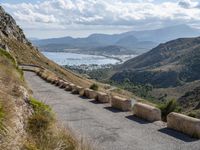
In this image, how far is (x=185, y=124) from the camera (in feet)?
47.1

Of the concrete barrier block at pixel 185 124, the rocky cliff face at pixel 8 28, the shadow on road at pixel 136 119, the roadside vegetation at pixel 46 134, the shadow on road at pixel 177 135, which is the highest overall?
the rocky cliff face at pixel 8 28

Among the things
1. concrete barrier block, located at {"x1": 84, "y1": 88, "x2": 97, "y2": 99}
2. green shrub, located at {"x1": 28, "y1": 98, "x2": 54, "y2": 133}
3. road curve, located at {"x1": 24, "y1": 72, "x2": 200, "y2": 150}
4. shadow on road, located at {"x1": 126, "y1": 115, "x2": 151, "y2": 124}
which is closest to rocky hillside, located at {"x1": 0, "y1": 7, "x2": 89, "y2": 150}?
green shrub, located at {"x1": 28, "y1": 98, "x2": 54, "y2": 133}

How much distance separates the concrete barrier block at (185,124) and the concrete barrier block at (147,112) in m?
1.47

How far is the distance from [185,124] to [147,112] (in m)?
3.27

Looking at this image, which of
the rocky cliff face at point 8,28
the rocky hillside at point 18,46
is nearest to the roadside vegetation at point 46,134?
the rocky hillside at point 18,46

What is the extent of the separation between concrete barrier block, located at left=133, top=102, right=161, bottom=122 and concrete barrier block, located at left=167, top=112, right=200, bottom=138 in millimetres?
1469

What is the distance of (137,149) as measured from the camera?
40.0 ft

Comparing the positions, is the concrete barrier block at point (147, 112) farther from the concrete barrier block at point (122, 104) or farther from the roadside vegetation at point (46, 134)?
the roadside vegetation at point (46, 134)

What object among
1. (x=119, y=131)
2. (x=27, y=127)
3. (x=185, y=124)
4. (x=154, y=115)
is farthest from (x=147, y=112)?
(x=27, y=127)

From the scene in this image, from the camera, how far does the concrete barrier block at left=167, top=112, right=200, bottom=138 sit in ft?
45.2

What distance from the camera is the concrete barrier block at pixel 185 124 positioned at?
13.8 meters

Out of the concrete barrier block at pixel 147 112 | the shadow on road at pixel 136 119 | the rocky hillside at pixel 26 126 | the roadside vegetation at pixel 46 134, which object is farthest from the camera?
the concrete barrier block at pixel 147 112

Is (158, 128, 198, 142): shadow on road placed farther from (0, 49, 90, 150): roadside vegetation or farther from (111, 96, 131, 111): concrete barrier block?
(111, 96, 131, 111): concrete barrier block

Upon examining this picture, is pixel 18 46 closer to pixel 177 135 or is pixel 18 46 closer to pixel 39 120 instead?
pixel 177 135
